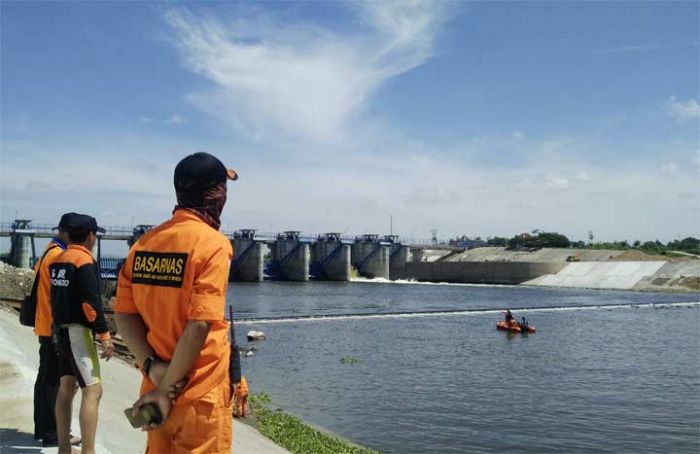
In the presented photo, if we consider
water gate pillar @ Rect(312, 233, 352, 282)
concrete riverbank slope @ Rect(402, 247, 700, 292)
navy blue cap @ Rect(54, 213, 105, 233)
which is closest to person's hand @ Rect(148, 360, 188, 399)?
navy blue cap @ Rect(54, 213, 105, 233)

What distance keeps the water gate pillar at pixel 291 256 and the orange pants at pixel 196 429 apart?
100 metres

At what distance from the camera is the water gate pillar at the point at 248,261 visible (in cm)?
10062

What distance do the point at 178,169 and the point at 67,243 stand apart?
10.0 feet

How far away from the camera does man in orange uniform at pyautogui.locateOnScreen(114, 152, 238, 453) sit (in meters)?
3.21

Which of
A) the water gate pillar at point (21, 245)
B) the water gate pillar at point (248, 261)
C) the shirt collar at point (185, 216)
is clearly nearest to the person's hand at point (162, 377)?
the shirt collar at point (185, 216)

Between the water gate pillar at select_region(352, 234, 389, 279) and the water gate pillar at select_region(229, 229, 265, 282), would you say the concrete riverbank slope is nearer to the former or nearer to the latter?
the water gate pillar at select_region(352, 234, 389, 279)

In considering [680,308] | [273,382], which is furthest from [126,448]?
[680,308]

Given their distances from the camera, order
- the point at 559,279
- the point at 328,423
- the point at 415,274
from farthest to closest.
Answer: the point at 415,274, the point at 559,279, the point at 328,423

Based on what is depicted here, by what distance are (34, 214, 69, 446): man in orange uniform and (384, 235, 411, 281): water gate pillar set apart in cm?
11109

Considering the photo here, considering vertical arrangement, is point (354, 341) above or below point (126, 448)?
below

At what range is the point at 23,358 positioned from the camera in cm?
845

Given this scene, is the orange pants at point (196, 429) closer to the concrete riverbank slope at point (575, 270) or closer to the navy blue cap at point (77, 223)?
the navy blue cap at point (77, 223)

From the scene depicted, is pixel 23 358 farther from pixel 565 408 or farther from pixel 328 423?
pixel 565 408

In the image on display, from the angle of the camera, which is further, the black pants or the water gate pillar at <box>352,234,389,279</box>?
the water gate pillar at <box>352,234,389,279</box>
